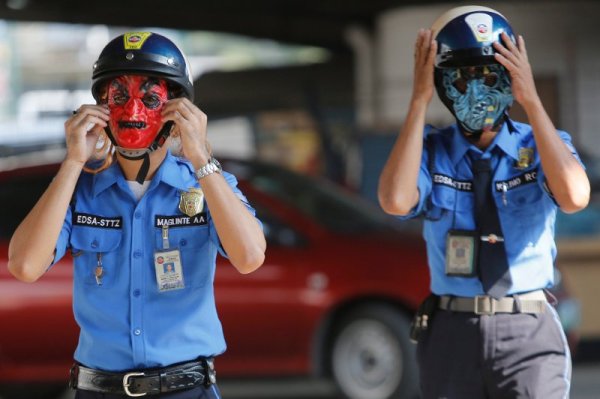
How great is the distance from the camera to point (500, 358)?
426 cm

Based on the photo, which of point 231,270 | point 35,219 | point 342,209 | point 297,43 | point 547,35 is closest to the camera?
point 35,219

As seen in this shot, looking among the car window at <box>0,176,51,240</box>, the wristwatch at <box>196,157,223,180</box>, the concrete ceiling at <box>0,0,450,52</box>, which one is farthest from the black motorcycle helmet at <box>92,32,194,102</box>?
the concrete ceiling at <box>0,0,450,52</box>

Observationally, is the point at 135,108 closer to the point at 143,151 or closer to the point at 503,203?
the point at 143,151

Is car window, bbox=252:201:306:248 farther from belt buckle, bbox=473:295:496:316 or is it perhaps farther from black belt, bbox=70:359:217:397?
black belt, bbox=70:359:217:397

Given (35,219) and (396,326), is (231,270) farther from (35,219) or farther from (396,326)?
(35,219)

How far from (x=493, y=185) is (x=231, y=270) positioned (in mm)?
4438

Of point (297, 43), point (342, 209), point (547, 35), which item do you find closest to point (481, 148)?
point (342, 209)

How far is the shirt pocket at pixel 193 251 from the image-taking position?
3.84 m

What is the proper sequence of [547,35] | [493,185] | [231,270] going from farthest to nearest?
[547,35], [231,270], [493,185]

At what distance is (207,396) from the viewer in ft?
12.5

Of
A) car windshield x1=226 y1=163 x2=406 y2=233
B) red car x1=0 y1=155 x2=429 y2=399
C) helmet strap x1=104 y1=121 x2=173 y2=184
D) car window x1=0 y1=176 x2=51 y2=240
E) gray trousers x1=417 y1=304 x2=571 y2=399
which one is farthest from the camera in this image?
car windshield x1=226 y1=163 x2=406 y2=233

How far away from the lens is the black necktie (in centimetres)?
432

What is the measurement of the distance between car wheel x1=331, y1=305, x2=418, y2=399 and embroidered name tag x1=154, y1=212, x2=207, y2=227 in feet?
16.3

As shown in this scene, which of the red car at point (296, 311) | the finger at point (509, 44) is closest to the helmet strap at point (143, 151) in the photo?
the finger at point (509, 44)
